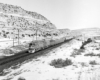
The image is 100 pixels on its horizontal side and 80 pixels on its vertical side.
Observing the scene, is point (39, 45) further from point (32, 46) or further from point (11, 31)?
point (11, 31)

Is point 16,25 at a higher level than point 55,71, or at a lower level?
higher

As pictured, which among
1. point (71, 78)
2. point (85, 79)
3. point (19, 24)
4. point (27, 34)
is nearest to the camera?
point (85, 79)

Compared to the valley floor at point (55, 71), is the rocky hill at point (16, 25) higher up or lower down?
higher up

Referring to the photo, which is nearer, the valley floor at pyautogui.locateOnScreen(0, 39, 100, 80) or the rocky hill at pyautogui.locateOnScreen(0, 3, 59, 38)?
the valley floor at pyautogui.locateOnScreen(0, 39, 100, 80)

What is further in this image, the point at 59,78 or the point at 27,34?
the point at 27,34

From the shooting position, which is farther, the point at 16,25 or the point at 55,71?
the point at 16,25

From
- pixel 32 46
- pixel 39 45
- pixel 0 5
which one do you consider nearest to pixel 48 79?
pixel 32 46

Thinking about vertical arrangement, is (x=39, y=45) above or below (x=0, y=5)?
below

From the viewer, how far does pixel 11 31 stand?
208ft

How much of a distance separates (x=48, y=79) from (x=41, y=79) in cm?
58

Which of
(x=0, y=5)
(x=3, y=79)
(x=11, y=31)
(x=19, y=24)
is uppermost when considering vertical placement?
(x=0, y=5)

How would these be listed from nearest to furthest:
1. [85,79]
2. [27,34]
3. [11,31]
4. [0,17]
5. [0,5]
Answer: [85,79] → [11,31] → [27,34] → [0,17] → [0,5]

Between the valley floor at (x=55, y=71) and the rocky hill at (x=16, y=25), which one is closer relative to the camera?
the valley floor at (x=55, y=71)

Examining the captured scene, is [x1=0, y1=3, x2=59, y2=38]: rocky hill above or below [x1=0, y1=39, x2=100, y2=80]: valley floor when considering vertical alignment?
above
